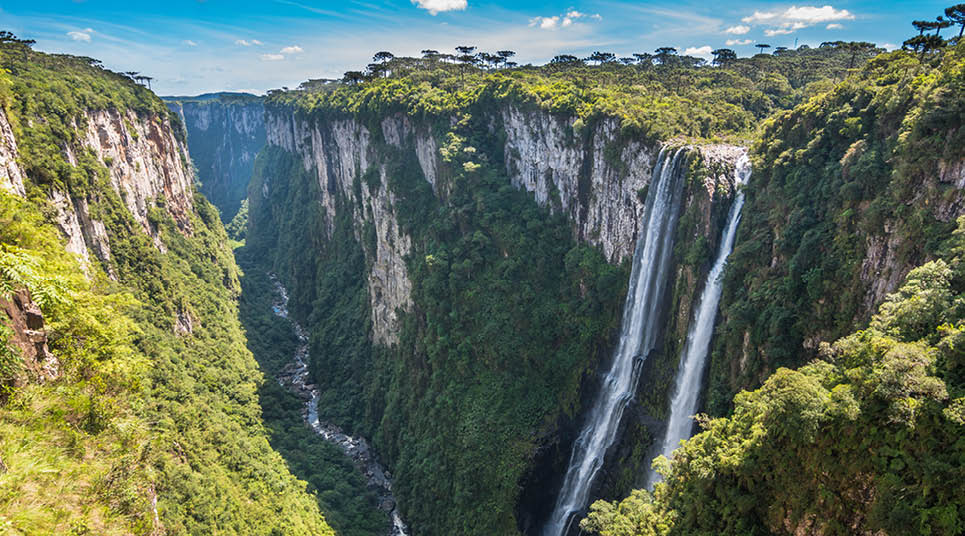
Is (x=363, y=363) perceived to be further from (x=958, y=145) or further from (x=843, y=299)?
(x=958, y=145)

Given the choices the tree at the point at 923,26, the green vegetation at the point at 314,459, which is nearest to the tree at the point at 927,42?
the tree at the point at 923,26

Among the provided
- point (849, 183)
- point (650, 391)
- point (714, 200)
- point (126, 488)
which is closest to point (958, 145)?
point (849, 183)

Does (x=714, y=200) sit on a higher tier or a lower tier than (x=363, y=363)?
higher

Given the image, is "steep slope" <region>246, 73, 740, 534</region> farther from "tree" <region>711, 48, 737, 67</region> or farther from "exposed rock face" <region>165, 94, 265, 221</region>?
"exposed rock face" <region>165, 94, 265, 221</region>

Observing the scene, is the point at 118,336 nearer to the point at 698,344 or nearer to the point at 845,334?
the point at 845,334

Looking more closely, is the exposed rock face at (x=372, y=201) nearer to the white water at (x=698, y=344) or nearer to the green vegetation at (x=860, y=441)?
A: the white water at (x=698, y=344)

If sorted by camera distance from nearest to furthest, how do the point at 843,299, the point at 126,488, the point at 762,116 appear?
the point at 126,488 → the point at 843,299 → the point at 762,116
